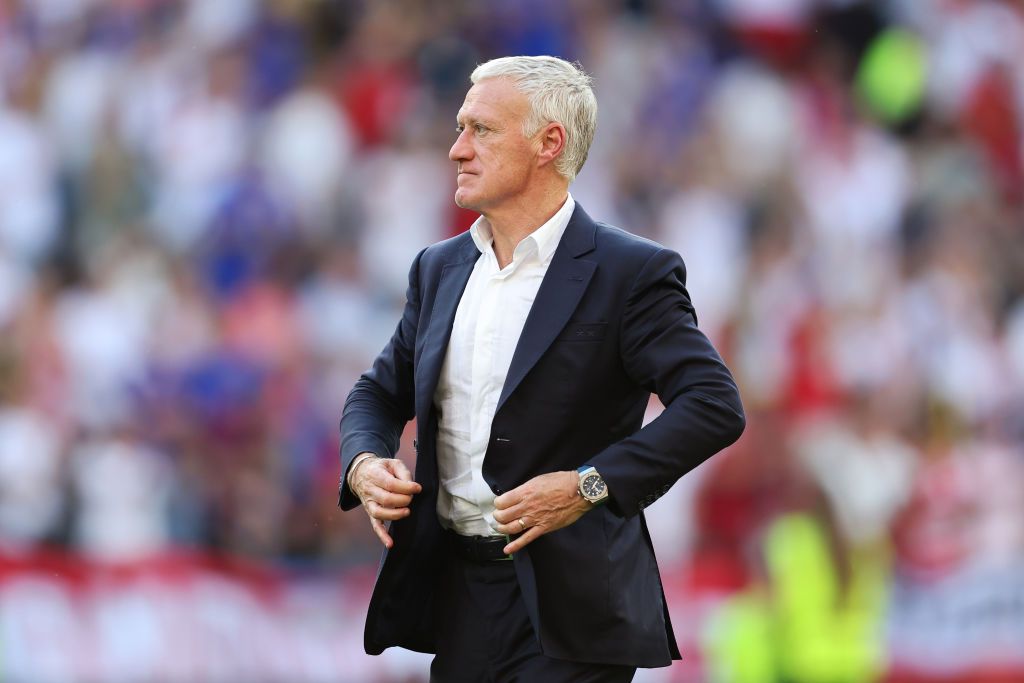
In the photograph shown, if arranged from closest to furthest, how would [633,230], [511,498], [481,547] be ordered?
1. [511,498]
2. [481,547]
3. [633,230]

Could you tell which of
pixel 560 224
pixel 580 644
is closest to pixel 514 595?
pixel 580 644

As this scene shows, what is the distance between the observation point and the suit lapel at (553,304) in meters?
3.74

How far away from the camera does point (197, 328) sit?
8.84 meters

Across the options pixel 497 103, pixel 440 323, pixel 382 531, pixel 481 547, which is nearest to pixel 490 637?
pixel 481 547

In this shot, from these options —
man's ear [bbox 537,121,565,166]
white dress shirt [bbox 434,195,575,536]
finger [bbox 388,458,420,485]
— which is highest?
Result: man's ear [bbox 537,121,565,166]

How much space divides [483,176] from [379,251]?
559 centimetres

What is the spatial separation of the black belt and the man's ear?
2.94 feet

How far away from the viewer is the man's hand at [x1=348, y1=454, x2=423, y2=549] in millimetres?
3664

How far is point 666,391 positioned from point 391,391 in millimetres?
778

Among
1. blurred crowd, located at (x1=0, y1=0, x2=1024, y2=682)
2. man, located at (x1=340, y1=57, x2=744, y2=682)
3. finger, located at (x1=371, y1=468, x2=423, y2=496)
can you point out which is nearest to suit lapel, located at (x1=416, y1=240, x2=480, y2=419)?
man, located at (x1=340, y1=57, x2=744, y2=682)

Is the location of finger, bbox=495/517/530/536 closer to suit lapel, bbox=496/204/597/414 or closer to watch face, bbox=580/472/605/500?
watch face, bbox=580/472/605/500

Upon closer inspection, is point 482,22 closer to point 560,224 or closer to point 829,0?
point 829,0

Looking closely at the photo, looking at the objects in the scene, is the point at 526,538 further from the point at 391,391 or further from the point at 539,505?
the point at 391,391

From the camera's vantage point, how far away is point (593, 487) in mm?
3574
